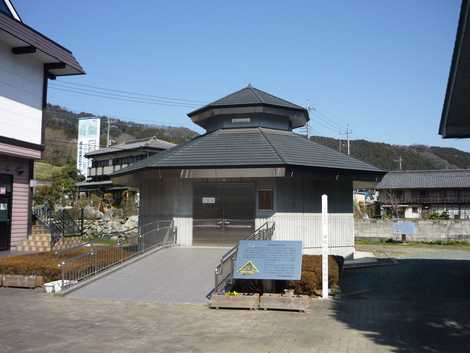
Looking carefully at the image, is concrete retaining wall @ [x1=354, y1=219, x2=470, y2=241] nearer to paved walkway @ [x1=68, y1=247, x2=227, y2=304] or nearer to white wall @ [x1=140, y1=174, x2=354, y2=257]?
white wall @ [x1=140, y1=174, x2=354, y2=257]

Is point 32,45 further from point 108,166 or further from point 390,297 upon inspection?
point 108,166

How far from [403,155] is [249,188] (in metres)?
92.2

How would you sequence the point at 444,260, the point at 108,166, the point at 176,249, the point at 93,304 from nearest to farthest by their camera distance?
1. the point at 93,304
2. the point at 176,249
3. the point at 444,260
4. the point at 108,166

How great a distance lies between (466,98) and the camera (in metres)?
12.9

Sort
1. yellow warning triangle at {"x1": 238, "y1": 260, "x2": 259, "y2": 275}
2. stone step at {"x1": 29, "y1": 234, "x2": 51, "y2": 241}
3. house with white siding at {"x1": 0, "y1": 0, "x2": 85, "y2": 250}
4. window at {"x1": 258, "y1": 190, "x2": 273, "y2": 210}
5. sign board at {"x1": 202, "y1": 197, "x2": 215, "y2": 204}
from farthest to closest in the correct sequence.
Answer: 1. sign board at {"x1": 202, "y1": 197, "x2": 215, "y2": 204}
2. stone step at {"x1": 29, "y1": 234, "x2": 51, "y2": 241}
3. window at {"x1": 258, "y1": 190, "x2": 273, "y2": 210}
4. house with white siding at {"x1": 0, "y1": 0, "x2": 85, "y2": 250}
5. yellow warning triangle at {"x1": 238, "y1": 260, "x2": 259, "y2": 275}

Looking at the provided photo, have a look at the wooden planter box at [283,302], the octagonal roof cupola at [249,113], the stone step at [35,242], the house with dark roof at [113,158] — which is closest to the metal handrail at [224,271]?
the wooden planter box at [283,302]

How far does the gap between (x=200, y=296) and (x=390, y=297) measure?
486 centimetres

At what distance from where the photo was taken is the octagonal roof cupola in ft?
68.8

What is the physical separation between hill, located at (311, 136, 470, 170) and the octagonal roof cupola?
232ft

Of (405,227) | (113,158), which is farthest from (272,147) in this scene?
(113,158)

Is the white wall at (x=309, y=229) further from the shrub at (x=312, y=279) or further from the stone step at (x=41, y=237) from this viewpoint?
the stone step at (x=41, y=237)

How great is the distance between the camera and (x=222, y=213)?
18547 millimetres

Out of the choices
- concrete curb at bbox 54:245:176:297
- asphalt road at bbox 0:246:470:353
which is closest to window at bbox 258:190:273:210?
concrete curb at bbox 54:245:176:297

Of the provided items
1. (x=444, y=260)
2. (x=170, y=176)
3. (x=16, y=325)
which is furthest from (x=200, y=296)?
(x=444, y=260)
